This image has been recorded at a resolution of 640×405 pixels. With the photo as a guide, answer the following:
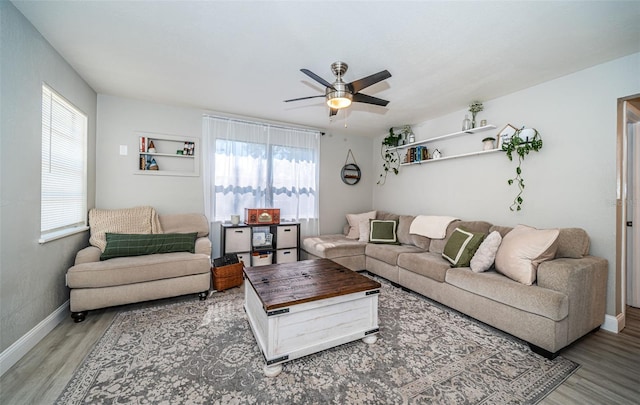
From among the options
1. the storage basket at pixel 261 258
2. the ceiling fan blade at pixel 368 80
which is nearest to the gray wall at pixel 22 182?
the storage basket at pixel 261 258

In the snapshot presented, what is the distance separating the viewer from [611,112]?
230 centimetres

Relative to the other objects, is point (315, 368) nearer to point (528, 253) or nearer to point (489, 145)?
point (528, 253)

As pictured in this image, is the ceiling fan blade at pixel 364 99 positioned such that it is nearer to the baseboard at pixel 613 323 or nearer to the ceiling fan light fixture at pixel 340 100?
the ceiling fan light fixture at pixel 340 100

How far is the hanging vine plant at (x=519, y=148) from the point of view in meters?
2.76

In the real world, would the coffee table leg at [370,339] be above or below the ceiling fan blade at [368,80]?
below

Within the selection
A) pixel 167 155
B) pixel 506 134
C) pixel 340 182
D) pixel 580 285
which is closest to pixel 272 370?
pixel 580 285

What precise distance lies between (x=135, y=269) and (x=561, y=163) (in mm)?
4533

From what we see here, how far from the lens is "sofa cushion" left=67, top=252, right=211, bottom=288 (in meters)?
2.34

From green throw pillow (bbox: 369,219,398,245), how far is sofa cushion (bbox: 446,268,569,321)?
134cm

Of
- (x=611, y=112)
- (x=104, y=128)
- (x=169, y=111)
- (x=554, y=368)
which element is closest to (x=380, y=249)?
(x=554, y=368)

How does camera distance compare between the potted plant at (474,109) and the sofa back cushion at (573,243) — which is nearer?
the sofa back cushion at (573,243)

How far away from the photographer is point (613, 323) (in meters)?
2.28

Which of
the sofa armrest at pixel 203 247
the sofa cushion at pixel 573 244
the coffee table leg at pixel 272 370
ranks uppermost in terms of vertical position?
the sofa cushion at pixel 573 244

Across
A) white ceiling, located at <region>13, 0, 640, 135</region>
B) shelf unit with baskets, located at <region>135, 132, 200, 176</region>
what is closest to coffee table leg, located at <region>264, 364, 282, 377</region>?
white ceiling, located at <region>13, 0, 640, 135</region>
